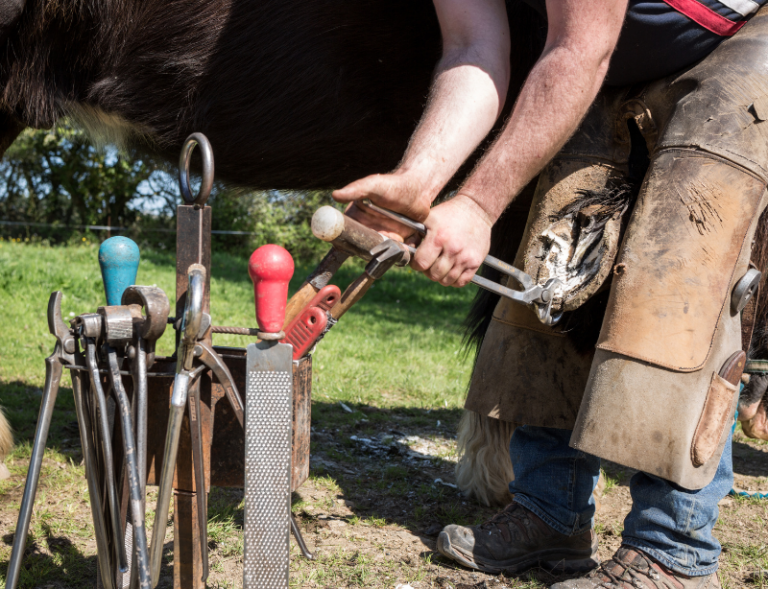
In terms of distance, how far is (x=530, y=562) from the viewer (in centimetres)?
182

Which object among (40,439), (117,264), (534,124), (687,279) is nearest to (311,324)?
(117,264)

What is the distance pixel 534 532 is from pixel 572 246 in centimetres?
80

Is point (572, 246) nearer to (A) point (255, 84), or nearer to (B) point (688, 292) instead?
(B) point (688, 292)

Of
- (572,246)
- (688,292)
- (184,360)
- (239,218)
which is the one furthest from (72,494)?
(239,218)

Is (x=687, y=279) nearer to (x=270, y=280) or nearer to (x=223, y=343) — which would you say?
(x=270, y=280)

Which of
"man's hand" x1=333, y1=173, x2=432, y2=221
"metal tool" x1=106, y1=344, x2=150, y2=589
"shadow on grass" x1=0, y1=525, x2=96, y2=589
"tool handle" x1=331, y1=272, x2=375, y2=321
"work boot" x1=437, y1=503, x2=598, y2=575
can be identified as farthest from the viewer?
"work boot" x1=437, y1=503, x2=598, y2=575

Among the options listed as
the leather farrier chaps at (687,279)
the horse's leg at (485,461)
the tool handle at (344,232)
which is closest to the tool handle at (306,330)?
the tool handle at (344,232)

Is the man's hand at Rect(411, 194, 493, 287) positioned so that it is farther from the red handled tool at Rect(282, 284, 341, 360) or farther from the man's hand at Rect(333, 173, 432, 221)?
the red handled tool at Rect(282, 284, 341, 360)

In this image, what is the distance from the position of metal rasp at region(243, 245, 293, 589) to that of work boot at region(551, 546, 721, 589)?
856 millimetres

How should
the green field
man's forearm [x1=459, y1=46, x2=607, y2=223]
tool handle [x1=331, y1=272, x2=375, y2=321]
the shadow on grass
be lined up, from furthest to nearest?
the green field < the shadow on grass < man's forearm [x1=459, y1=46, x2=607, y2=223] < tool handle [x1=331, y1=272, x2=375, y2=321]

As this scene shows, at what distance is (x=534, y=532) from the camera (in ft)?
5.99

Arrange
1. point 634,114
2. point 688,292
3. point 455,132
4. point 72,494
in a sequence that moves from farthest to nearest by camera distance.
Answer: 1. point 72,494
2. point 634,114
3. point 688,292
4. point 455,132

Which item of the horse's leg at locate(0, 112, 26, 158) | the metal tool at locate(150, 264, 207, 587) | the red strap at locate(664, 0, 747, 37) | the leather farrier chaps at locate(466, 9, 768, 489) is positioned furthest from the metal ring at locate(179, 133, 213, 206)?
the horse's leg at locate(0, 112, 26, 158)

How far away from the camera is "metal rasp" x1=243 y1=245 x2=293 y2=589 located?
1013 mm
